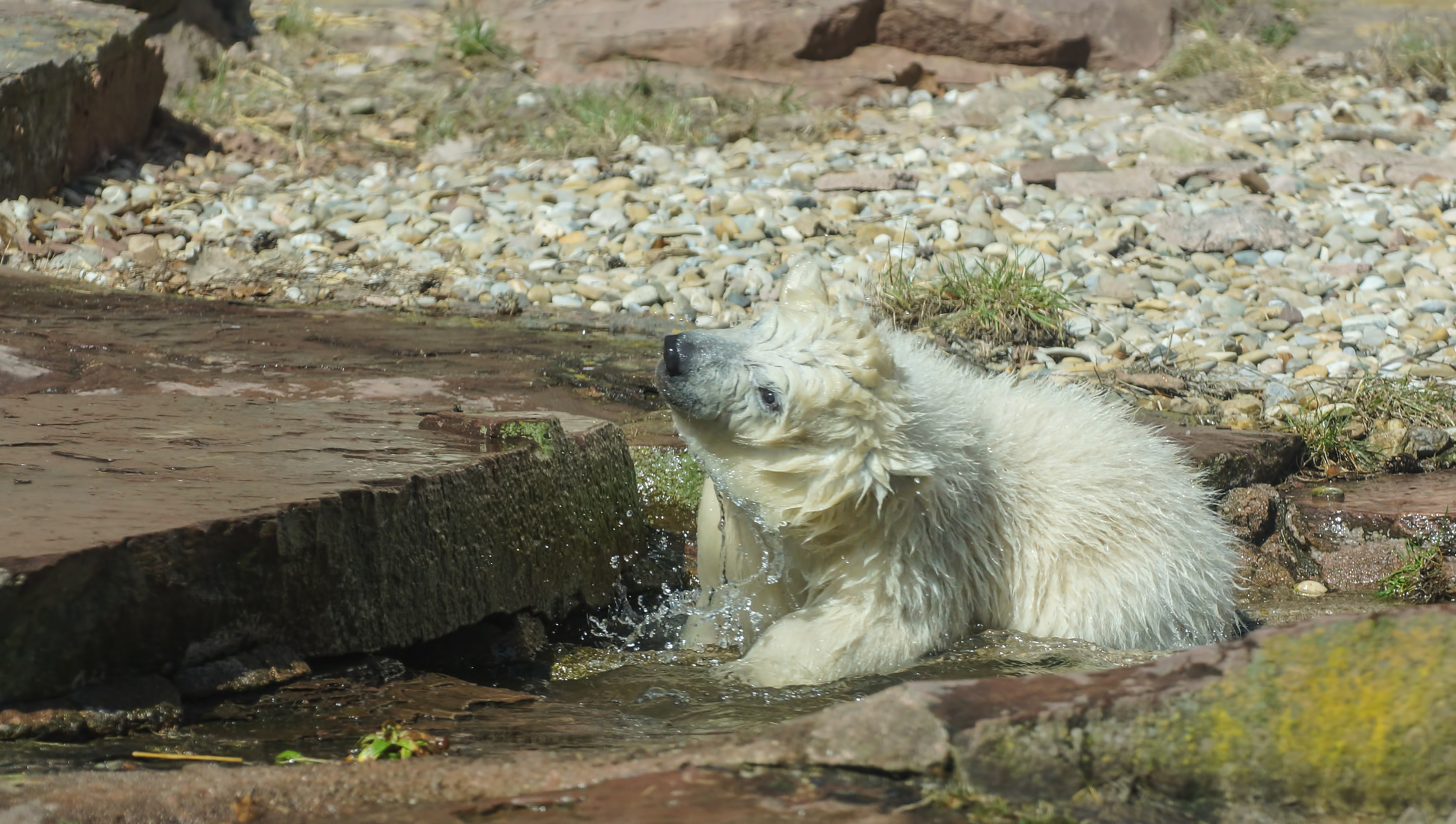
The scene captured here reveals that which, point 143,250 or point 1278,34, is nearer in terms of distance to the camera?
point 143,250

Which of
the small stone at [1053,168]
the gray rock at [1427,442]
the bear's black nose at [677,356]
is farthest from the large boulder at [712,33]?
the bear's black nose at [677,356]

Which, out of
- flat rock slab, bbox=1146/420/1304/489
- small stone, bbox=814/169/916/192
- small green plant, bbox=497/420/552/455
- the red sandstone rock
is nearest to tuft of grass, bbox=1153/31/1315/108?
the red sandstone rock

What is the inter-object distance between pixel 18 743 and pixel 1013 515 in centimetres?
252

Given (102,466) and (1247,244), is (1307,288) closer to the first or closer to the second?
(1247,244)

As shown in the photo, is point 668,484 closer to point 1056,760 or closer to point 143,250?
point 1056,760

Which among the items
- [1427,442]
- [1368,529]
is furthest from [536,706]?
[1427,442]

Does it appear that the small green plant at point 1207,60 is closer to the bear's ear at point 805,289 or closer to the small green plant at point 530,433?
the bear's ear at point 805,289

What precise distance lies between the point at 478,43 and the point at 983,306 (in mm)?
7077

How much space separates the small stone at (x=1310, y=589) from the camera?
4.80m

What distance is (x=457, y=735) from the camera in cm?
269

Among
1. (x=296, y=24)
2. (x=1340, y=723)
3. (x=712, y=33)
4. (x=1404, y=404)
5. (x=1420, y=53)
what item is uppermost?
(x=1420, y=53)

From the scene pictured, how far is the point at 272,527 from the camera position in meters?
2.86

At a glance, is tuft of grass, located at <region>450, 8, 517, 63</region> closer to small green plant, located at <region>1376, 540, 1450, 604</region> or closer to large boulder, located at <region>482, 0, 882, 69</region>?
large boulder, located at <region>482, 0, 882, 69</region>

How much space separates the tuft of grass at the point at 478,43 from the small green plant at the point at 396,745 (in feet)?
34.9
